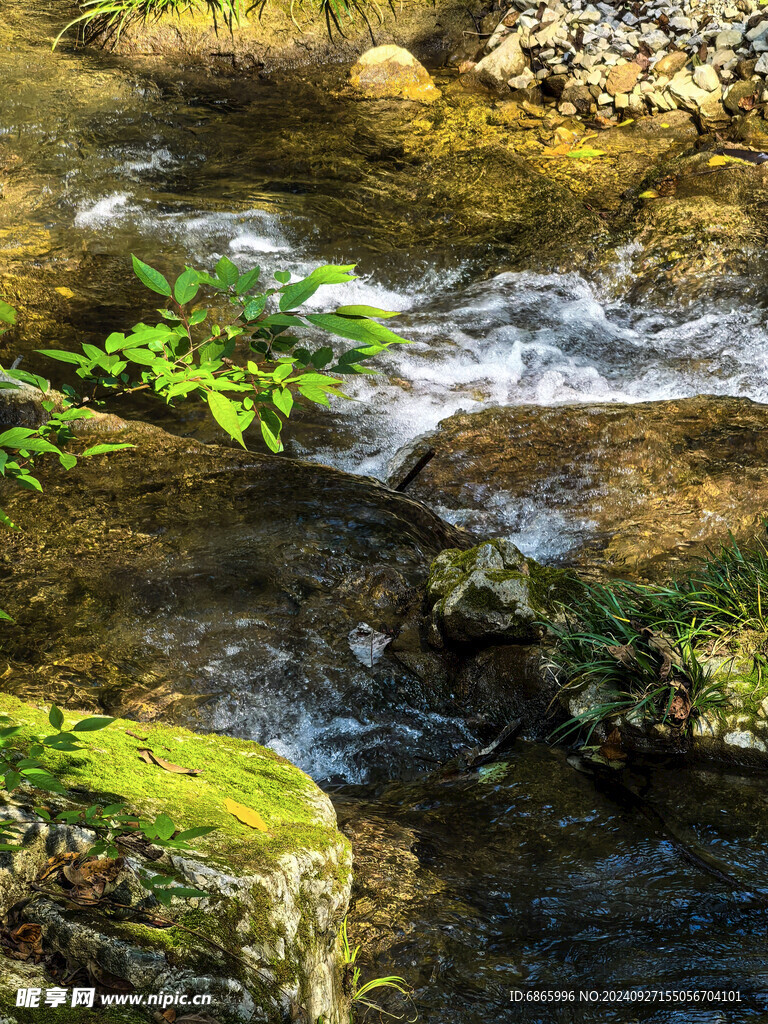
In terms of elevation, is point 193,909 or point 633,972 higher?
point 193,909

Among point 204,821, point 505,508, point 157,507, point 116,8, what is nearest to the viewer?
point 204,821

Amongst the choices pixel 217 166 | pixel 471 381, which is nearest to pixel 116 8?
pixel 217 166

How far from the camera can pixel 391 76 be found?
12031 mm

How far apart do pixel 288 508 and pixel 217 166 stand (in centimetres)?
671

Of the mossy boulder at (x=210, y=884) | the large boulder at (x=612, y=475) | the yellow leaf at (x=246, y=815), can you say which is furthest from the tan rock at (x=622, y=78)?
the yellow leaf at (x=246, y=815)

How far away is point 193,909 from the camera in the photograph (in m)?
1.86

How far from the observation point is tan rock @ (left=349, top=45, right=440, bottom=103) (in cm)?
1190

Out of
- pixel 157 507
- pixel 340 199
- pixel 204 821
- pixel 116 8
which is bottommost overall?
pixel 157 507

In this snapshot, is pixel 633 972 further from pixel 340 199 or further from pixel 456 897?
pixel 340 199

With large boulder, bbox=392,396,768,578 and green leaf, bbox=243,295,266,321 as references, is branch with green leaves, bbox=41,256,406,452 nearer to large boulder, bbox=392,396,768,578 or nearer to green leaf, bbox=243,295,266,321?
green leaf, bbox=243,295,266,321

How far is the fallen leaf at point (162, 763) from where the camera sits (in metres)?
2.43

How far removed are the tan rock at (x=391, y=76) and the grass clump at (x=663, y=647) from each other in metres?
9.64

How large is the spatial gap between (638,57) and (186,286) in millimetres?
11233

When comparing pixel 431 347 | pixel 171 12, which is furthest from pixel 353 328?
pixel 171 12
